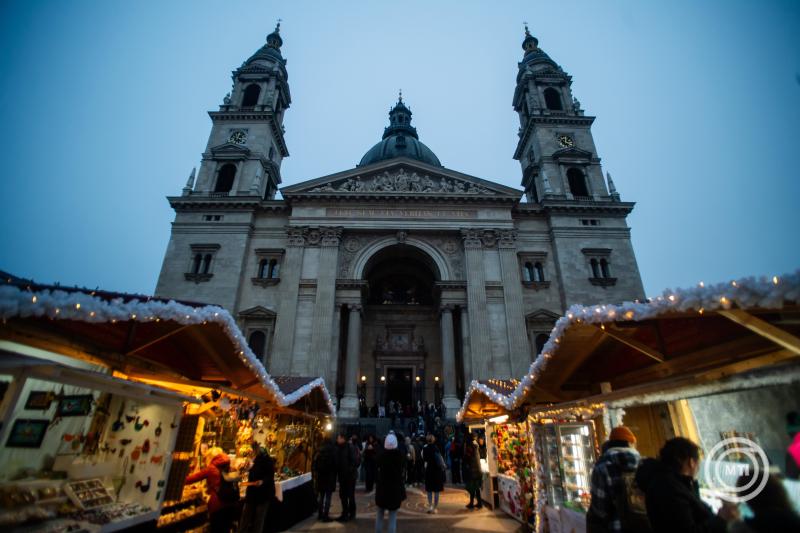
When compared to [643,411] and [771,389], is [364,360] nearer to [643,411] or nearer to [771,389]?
[643,411]

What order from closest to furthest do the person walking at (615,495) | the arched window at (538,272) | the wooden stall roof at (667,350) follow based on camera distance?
1. the person walking at (615,495)
2. the wooden stall roof at (667,350)
3. the arched window at (538,272)

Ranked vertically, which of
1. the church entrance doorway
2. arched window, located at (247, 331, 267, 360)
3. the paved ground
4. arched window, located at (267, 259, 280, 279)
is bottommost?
the paved ground

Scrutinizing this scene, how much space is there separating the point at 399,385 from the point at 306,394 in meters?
18.0

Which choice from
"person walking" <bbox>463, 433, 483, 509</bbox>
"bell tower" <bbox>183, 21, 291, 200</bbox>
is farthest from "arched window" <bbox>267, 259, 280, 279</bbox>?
"person walking" <bbox>463, 433, 483, 509</bbox>

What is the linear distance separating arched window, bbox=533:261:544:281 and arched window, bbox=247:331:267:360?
18.6 meters

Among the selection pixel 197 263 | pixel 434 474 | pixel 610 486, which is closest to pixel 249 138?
pixel 197 263

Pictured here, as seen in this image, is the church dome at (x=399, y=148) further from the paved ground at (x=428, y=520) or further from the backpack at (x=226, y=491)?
the backpack at (x=226, y=491)

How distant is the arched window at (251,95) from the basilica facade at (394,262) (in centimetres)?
283

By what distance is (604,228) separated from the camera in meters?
26.9

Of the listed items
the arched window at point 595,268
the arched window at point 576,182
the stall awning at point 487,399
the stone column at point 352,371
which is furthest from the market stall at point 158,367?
the arched window at point 576,182

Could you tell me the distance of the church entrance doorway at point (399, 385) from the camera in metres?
27.1

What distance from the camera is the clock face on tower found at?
3073cm

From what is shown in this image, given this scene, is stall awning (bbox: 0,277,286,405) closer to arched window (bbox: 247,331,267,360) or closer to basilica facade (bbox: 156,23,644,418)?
basilica facade (bbox: 156,23,644,418)

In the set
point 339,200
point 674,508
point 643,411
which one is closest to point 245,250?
point 339,200
